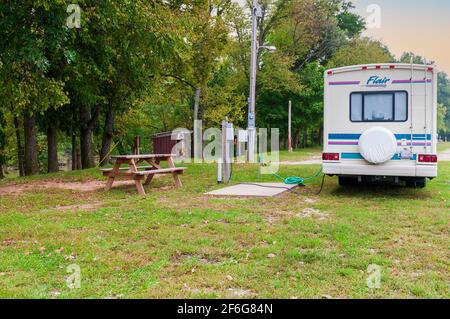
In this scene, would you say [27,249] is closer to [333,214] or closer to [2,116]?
[333,214]

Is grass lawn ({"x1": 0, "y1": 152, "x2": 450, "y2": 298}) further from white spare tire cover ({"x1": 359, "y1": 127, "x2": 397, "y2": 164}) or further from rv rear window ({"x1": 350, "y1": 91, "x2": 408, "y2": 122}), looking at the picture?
rv rear window ({"x1": 350, "y1": 91, "x2": 408, "y2": 122})

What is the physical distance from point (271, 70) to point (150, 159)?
22.0 meters

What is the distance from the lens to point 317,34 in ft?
114

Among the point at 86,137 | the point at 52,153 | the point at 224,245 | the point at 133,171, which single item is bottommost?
the point at 224,245

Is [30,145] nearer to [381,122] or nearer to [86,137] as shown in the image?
[86,137]

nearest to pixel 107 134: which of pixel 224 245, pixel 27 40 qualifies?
pixel 27 40

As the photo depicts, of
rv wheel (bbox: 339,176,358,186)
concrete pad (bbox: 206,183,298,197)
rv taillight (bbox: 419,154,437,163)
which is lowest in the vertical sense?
concrete pad (bbox: 206,183,298,197)

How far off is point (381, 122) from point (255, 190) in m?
2.93

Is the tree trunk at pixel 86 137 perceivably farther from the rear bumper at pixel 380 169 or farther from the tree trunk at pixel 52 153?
the rear bumper at pixel 380 169

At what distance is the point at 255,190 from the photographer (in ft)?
33.1

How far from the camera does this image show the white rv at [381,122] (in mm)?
8641

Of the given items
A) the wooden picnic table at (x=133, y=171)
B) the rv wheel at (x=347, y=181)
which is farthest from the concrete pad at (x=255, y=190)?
the wooden picnic table at (x=133, y=171)

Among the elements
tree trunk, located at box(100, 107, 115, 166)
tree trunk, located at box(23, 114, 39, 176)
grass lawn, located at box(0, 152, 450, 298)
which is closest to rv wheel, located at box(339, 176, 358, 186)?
grass lawn, located at box(0, 152, 450, 298)

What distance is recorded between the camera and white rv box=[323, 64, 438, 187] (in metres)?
8.64
